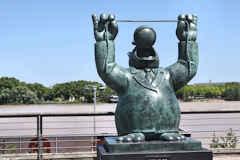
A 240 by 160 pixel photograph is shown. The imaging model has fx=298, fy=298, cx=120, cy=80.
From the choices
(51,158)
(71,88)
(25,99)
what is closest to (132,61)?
(51,158)

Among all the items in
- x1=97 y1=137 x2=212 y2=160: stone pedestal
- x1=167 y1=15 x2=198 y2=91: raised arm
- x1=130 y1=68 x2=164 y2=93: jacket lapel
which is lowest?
x1=97 y1=137 x2=212 y2=160: stone pedestal

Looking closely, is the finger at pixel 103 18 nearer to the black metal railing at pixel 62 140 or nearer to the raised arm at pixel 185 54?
the raised arm at pixel 185 54

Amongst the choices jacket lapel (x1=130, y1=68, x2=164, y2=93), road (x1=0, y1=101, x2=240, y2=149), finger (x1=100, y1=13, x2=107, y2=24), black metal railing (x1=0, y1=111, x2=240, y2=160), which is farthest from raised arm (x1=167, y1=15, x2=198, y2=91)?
road (x1=0, y1=101, x2=240, y2=149)

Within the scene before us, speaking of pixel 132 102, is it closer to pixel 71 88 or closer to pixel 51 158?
pixel 51 158

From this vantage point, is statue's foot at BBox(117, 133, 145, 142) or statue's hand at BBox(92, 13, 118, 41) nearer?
statue's foot at BBox(117, 133, 145, 142)

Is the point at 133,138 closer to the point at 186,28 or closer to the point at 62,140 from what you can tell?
the point at 186,28

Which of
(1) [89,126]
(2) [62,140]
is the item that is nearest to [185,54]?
(2) [62,140]

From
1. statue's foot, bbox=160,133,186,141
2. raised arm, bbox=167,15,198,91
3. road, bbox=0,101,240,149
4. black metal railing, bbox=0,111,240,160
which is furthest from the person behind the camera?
road, bbox=0,101,240,149

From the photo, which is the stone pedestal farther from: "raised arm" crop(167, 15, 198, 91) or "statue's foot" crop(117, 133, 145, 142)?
"raised arm" crop(167, 15, 198, 91)

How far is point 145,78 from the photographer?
319 centimetres

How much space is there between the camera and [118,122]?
10.4 feet

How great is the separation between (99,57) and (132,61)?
39 centimetres

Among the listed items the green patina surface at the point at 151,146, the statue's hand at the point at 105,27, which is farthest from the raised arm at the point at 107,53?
the green patina surface at the point at 151,146

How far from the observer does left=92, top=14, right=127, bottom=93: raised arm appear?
313 cm
